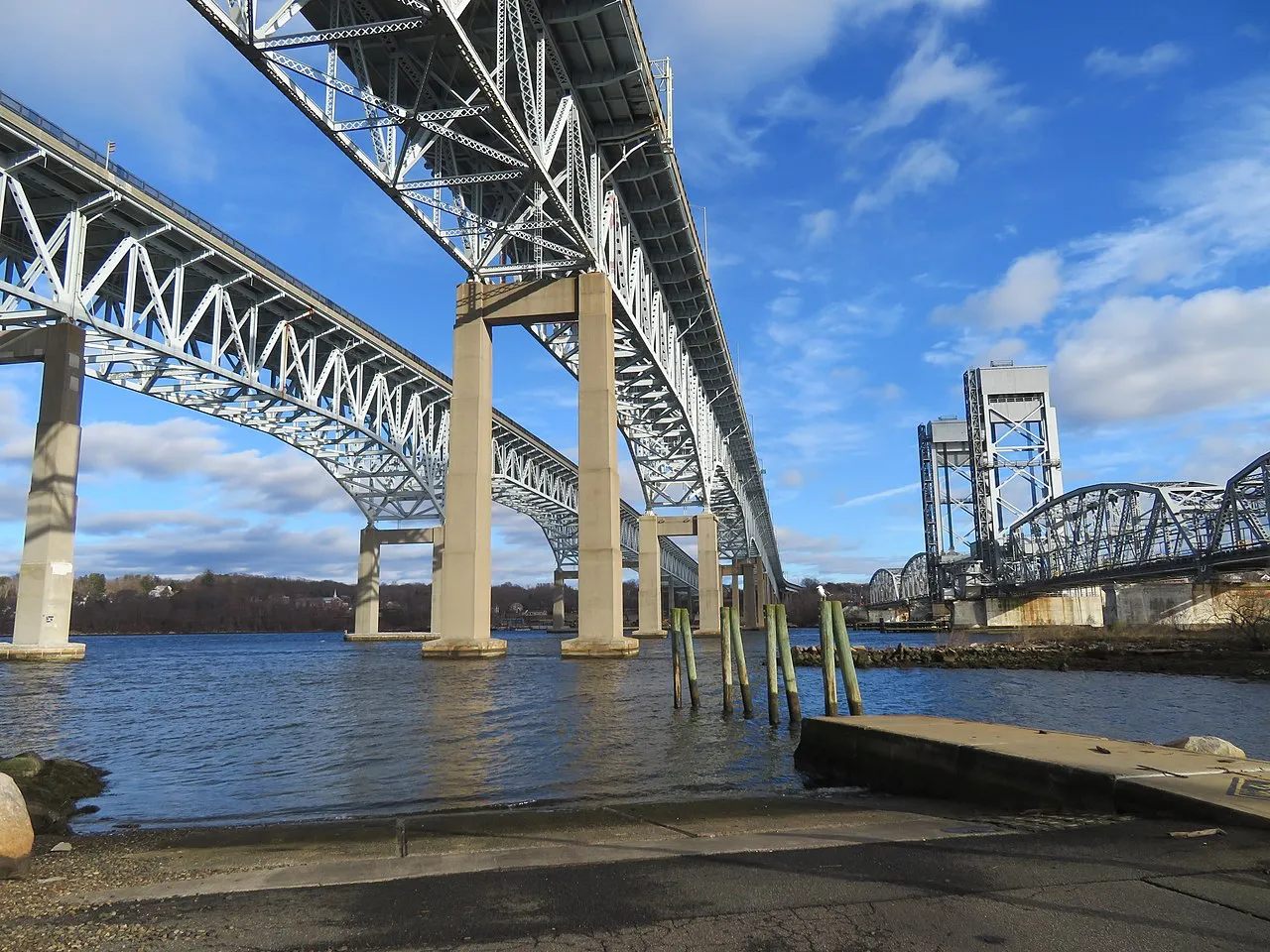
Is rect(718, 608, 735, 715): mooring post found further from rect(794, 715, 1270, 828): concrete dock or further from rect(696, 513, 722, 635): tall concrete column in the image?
rect(696, 513, 722, 635): tall concrete column

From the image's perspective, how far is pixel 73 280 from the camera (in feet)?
118

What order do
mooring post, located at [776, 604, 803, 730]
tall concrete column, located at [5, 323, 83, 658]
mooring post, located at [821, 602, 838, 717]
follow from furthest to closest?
tall concrete column, located at [5, 323, 83, 658], mooring post, located at [776, 604, 803, 730], mooring post, located at [821, 602, 838, 717]

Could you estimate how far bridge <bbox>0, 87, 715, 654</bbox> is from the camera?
1372 inches

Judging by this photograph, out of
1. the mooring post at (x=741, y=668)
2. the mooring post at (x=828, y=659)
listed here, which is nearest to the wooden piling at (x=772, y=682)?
the mooring post at (x=741, y=668)

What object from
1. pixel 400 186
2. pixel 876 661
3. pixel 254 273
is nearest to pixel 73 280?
pixel 254 273

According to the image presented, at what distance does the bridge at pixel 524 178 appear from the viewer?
24844 millimetres

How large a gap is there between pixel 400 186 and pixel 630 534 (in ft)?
300

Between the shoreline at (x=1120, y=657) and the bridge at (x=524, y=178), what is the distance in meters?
14.3

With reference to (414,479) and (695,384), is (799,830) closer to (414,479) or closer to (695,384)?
(695,384)

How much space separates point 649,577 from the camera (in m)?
72.3

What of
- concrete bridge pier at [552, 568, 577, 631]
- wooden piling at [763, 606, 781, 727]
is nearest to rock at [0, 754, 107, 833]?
wooden piling at [763, 606, 781, 727]

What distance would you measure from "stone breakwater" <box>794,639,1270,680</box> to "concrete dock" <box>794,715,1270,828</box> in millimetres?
20903

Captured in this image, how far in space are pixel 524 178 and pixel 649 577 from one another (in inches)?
1797

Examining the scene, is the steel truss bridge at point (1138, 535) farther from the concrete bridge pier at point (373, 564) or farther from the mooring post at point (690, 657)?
the concrete bridge pier at point (373, 564)
